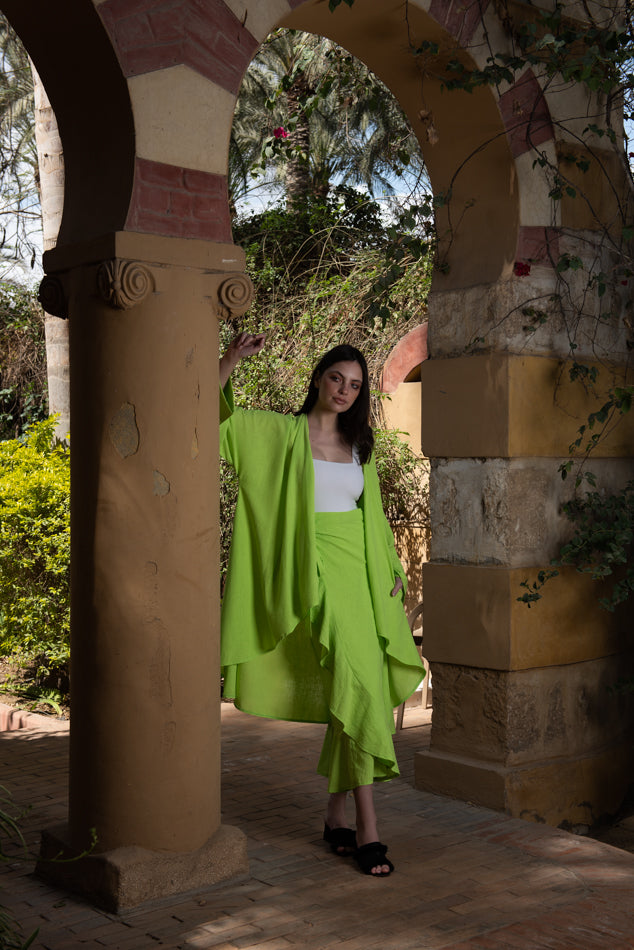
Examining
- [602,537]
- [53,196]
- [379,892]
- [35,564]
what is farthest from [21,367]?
[379,892]

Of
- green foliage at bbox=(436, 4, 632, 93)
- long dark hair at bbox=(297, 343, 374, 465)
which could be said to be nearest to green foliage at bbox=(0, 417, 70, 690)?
long dark hair at bbox=(297, 343, 374, 465)

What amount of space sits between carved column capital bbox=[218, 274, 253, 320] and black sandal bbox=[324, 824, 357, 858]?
78.7 inches

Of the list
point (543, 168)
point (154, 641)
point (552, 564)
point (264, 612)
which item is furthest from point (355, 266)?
point (154, 641)

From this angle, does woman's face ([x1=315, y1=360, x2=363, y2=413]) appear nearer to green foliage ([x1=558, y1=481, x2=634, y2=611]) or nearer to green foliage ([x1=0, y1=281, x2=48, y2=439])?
green foliage ([x1=558, y1=481, x2=634, y2=611])

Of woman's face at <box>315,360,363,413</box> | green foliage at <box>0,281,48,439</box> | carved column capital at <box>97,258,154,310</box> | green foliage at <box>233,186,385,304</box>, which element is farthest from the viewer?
green foliage at <box>0,281,48,439</box>

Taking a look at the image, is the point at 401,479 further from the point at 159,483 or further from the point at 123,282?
the point at 123,282

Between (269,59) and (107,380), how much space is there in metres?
16.8

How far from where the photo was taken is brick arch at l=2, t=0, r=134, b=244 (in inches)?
129

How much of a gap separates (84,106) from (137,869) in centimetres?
255

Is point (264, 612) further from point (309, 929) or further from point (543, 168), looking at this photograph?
point (543, 168)

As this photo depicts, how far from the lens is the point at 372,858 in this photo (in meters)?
3.63

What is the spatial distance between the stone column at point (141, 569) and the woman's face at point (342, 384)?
610 millimetres

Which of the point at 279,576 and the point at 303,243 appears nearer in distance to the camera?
the point at 279,576

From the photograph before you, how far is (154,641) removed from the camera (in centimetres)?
335
